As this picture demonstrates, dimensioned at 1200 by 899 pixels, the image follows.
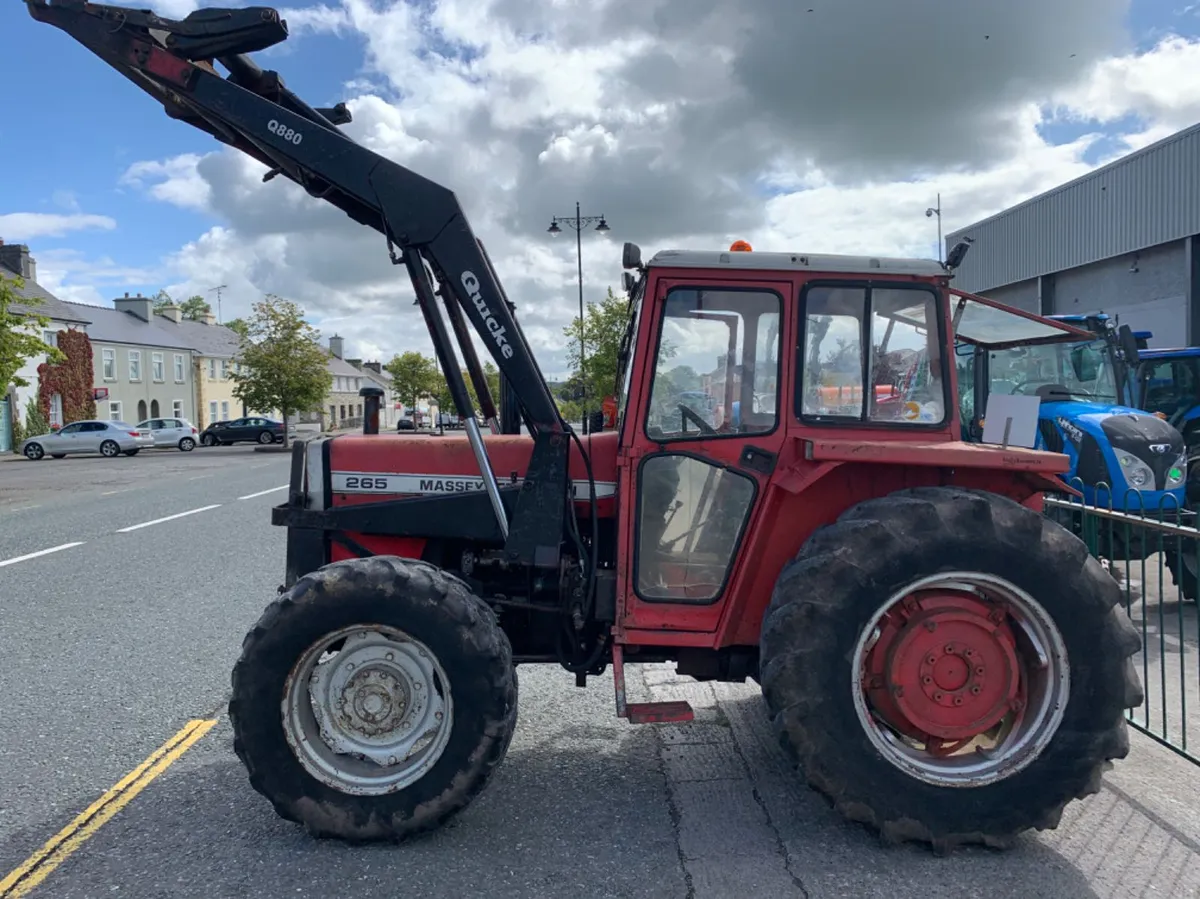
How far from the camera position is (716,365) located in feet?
12.8

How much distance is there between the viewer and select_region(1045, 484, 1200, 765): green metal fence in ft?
14.5

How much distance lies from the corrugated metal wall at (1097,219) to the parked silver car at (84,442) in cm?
3205

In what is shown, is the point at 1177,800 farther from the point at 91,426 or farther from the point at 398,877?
the point at 91,426

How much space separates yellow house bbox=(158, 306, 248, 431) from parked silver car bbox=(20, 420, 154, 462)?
21344 mm

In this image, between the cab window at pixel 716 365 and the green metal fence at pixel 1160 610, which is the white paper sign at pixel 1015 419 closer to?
the green metal fence at pixel 1160 610

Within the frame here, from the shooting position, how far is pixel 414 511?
163 inches

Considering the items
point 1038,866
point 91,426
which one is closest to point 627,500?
point 1038,866

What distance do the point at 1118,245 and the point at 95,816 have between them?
25151mm

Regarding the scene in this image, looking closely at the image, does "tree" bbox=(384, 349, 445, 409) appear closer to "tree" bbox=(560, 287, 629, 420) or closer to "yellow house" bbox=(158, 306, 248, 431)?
"yellow house" bbox=(158, 306, 248, 431)

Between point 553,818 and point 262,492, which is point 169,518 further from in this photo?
point 553,818

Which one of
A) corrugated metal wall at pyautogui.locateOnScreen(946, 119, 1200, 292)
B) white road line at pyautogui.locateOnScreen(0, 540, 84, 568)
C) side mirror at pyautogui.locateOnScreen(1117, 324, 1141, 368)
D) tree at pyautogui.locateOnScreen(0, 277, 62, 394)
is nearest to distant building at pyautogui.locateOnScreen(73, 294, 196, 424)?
tree at pyautogui.locateOnScreen(0, 277, 62, 394)

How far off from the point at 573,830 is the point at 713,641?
958 mm

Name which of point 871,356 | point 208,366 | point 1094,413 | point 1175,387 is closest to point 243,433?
point 208,366

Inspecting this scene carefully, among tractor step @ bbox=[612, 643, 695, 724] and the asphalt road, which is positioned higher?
tractor step @ bbox=[612, 643, 695, 724]
